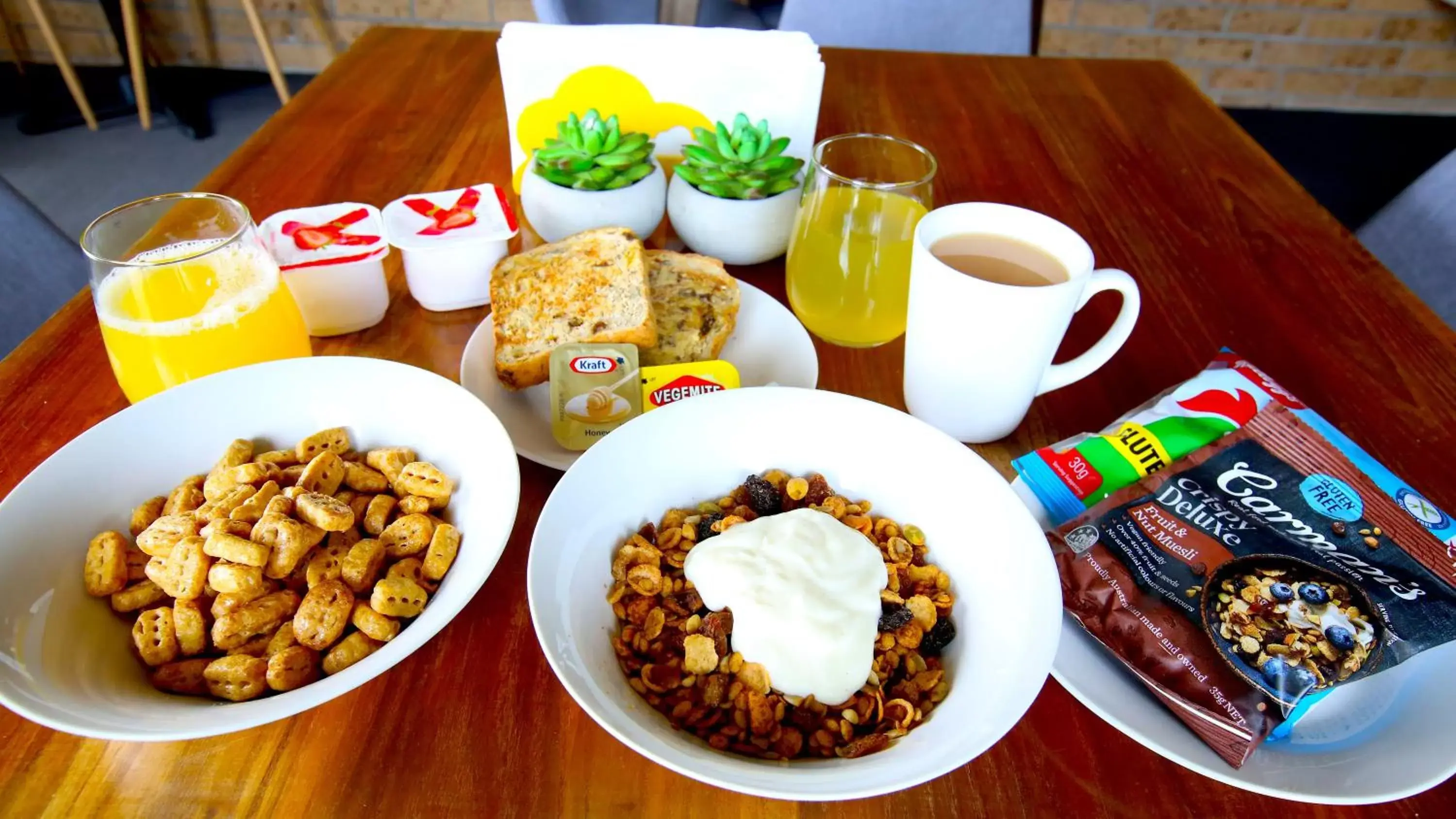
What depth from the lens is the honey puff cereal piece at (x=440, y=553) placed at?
0.66 meters

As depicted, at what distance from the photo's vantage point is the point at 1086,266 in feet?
2.56

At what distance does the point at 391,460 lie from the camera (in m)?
0.75

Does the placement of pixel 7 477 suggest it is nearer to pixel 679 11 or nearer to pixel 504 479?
pixel 504 479

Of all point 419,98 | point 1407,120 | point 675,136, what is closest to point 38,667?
point 675,136

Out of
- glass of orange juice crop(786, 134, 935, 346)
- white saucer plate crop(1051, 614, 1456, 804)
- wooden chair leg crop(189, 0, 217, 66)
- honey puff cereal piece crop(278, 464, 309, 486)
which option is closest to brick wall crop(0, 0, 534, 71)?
wooden chair leg crop(189, 0, 217, 66)

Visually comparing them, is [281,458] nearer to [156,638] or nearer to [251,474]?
[251,474]

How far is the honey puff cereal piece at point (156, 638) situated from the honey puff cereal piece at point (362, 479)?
0.54 feet

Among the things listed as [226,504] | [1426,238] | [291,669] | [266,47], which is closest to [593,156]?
[226,504]

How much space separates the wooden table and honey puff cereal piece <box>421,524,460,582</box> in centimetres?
7

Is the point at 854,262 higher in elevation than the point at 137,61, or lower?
higher

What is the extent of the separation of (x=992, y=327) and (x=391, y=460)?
560 mm

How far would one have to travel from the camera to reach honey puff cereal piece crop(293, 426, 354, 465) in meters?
0.75

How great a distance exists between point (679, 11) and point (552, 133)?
1.41 m

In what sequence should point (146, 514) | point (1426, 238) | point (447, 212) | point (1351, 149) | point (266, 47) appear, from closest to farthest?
point (146, 514) → point (447, 212) → point (1426, 238) → point (266, 47) → point (1351, 149)
